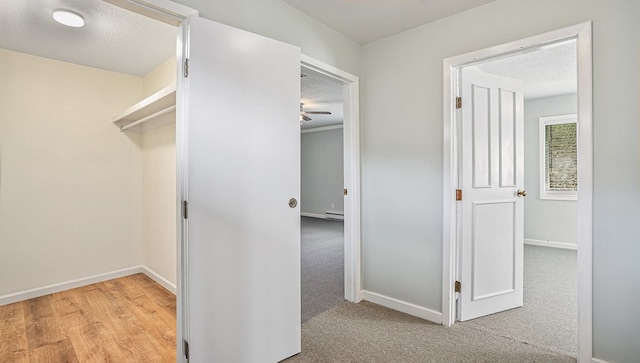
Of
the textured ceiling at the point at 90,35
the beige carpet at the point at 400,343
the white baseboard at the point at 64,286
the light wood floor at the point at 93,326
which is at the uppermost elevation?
the textured ceiling at the point at 90,35

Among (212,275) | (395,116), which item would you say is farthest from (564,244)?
(212,275)

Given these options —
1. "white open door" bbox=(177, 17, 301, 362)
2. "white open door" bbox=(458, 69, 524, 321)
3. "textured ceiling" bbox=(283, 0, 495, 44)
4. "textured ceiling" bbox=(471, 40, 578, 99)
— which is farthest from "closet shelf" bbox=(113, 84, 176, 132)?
"textured ceiling" bbox=(471, 40, 578, 99)

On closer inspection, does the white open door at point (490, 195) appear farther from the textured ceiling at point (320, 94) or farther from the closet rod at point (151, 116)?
the closet rod at point (151, 116)

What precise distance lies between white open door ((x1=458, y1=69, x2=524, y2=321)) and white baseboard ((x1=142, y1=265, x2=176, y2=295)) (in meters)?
2.69

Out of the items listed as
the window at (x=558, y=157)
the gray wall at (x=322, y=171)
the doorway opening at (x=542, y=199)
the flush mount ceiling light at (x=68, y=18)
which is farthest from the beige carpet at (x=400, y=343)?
the gray wall at (x=322, y=171)

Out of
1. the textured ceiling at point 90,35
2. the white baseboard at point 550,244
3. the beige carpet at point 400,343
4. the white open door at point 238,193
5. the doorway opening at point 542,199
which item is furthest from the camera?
the white baseboard at point 550,244

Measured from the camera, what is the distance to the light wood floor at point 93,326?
2.10 meters

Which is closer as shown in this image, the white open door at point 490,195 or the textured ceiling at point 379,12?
the textured ceiling at point 379,12

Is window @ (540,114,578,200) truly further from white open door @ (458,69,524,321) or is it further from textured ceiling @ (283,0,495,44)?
textured ceiling @ (283,0,495,44)

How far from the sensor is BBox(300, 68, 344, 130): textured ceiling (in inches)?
164

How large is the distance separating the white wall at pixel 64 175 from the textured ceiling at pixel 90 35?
304 millimetres

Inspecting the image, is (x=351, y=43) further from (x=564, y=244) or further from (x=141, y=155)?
(x=564, y=244)

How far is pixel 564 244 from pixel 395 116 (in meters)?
4.20

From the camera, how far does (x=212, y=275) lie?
1696mm
